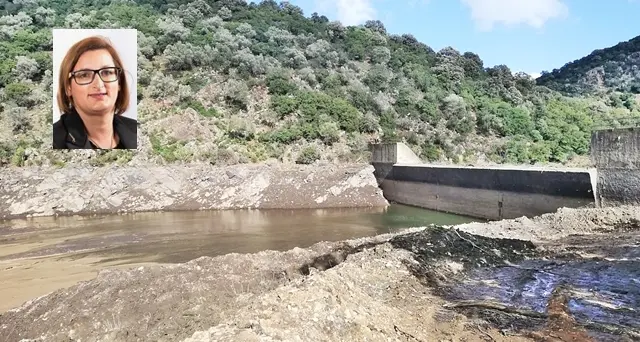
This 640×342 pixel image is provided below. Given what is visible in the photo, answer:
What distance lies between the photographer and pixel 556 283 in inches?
338

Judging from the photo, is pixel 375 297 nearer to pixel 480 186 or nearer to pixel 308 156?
pixel 480 186

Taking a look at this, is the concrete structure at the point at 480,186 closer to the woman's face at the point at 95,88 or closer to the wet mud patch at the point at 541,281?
the wet mud patch at the point at 541,281

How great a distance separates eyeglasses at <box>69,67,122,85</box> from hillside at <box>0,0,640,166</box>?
224 inches

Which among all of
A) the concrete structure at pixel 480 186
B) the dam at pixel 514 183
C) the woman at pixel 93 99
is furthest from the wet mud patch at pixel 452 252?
the woman at pixel 93 99

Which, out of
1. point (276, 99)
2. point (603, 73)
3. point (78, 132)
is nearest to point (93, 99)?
point (78, 132)

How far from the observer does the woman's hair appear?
2430 centimetres

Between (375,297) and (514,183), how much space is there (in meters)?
13.6

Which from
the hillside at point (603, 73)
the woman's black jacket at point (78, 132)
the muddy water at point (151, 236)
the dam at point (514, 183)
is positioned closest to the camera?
the muddy water at point (151, 236)

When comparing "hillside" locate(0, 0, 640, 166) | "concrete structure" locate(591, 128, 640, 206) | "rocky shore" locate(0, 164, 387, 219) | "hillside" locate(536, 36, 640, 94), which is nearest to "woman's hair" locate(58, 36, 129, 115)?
"rocky shore" locate(0, 164, 387, 219)

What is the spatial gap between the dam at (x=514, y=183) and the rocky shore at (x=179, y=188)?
2.03m

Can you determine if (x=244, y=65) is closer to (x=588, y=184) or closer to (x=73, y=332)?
(x=588, y=184)

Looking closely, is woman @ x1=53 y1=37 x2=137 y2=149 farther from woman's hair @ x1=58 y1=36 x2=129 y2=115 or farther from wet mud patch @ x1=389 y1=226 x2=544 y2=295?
wet mud patch @ x1=389 y1=226 x2=544 y2=295

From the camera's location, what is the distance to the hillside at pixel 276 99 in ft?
103

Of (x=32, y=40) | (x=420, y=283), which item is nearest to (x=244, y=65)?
(x=32, y=40)
